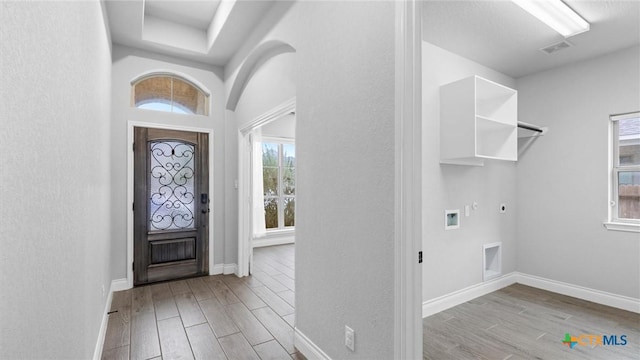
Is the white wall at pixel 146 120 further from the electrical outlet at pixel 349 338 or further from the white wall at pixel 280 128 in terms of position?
the electrical outlet at pixel 349 338

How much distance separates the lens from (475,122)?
9.35 ft

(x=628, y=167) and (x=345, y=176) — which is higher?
(x=628, y=167)

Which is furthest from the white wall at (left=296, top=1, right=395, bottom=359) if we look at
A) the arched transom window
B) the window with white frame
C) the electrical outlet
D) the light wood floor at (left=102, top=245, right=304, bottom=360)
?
the window with white frame

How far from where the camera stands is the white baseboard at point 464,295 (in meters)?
2.98

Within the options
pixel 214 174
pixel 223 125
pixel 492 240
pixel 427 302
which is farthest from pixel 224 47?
pixel 492 240

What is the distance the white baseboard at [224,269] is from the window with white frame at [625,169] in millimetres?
4716

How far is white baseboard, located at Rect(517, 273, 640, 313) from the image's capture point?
3135 millimetres

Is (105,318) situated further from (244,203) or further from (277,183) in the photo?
(277,183)

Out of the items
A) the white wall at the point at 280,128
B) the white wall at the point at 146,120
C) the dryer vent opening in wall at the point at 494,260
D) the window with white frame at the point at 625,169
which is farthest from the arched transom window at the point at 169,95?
the window with white frame at the point at 625,169

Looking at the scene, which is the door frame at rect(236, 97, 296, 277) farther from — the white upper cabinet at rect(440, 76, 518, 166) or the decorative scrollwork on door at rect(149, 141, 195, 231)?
the white upper cabinet at rect(440, 76, 518, 166)

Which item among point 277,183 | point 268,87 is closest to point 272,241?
point 277,183

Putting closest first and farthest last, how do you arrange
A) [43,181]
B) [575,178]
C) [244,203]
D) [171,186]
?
[43,181] < [575,178] < [171,186] < [244,203]

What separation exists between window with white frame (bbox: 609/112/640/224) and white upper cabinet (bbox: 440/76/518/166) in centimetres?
110

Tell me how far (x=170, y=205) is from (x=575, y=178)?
5104 millimetres
